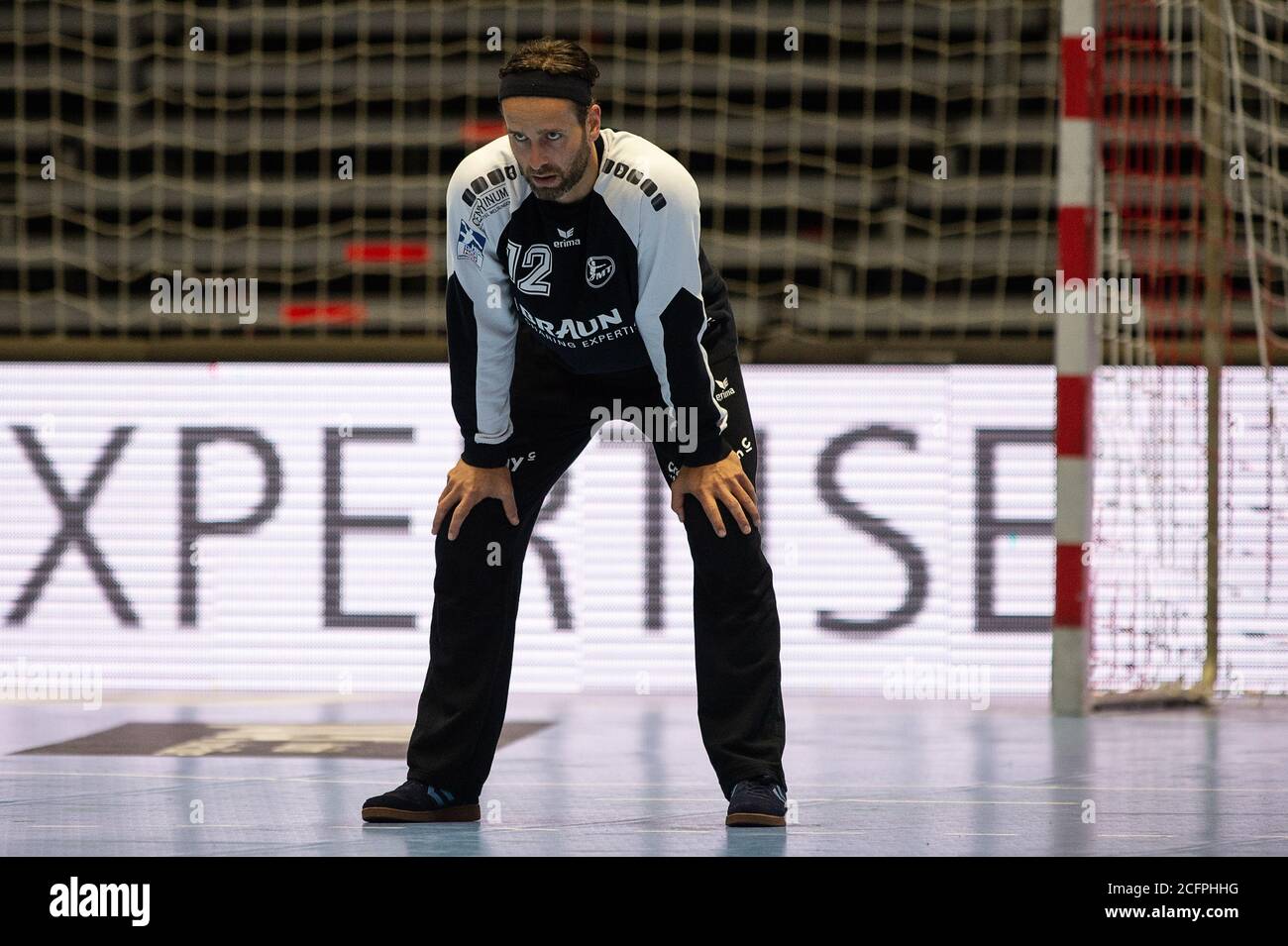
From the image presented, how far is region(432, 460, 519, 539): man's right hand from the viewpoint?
3555 mm

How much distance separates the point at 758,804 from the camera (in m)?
3.43

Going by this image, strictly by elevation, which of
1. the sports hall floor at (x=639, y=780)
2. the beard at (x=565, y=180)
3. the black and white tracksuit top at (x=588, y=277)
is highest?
the beard at (x=565, y=180)

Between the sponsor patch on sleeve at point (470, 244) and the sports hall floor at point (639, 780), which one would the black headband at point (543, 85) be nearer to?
the sponsor patch on sleeve at point (470, 244)

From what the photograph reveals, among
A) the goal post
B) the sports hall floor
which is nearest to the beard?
the sports hall floor

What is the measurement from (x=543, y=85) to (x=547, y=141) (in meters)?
0.10

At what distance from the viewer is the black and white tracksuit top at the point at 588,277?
3.33 metres

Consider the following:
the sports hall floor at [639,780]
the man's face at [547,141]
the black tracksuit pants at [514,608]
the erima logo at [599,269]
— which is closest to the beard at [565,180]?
the man's face at [547,141]

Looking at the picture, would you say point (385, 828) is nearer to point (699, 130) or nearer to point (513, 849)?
point (513, 849)

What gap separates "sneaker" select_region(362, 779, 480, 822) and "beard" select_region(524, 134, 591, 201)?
1.20 metres

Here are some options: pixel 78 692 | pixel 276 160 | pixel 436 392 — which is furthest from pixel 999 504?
pixel 276 160

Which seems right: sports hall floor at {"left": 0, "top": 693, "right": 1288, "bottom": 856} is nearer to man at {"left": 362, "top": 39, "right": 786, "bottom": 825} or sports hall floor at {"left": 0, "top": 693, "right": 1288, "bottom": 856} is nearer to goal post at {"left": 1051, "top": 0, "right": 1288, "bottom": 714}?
man at {"left": 362, "top": 39, "right": 786, "bottom": 825}
